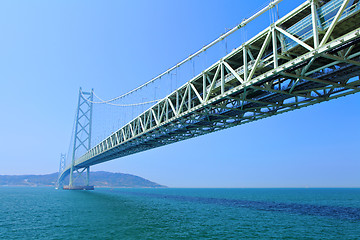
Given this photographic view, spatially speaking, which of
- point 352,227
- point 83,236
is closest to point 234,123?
point 352,227

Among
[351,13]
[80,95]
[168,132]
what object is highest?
[80,95]

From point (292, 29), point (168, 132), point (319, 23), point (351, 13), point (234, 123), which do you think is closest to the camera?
Answer: point (351, 13)

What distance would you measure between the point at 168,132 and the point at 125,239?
1830 cm

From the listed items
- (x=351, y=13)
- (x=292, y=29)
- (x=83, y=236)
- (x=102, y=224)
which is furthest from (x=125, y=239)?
(x=351, y=13)

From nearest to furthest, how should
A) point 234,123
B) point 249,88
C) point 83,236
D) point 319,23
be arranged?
point 319,23
point 83,236
point 249,88
point 234,123

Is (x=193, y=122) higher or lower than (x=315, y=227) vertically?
higher

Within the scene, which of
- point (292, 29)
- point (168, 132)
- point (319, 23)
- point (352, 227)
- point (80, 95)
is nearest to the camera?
point (319, 23)

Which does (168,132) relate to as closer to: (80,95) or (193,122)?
(193,122)

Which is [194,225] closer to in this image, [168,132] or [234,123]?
[234,123]

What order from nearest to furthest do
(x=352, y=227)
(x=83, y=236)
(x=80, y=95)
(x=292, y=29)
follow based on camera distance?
1. (x=292, y=29)
2. (x=83, y=236)
3. (x=352, y=227)
4. (x=80, y=95)

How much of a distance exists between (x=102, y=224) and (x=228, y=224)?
983cm

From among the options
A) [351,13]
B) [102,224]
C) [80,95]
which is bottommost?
[102,224]

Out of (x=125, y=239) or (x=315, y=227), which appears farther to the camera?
(x=315, y=227)

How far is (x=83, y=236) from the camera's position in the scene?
53.7 ft
